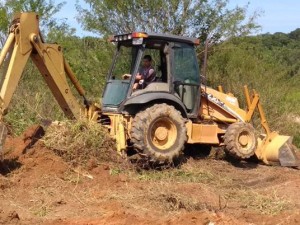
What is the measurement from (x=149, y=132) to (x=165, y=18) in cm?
852

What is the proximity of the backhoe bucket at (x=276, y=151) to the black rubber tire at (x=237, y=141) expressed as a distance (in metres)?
0.57

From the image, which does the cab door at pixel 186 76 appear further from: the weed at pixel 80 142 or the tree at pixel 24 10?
the tree at pixel 24 10

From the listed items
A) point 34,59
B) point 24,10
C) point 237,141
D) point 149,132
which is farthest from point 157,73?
point 24,10

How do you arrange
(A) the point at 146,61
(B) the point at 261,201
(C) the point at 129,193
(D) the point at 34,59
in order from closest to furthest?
1. (B) the point at 261,201
2. (C) the point at 129,193
3. (D) the point at 34,59
4. (A) the point at 146,61

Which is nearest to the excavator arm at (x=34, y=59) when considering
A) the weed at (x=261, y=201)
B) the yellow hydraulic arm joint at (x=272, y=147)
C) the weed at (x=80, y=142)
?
Result: the weed at (x=80, y=142)

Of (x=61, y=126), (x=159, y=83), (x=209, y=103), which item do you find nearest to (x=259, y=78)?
(x=209, y=103)

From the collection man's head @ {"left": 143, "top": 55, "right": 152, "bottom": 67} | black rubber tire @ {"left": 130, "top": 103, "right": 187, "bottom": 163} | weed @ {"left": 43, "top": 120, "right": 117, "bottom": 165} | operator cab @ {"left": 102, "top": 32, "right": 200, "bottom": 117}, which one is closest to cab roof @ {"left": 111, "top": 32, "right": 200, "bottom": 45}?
operator cab @ {"left": 102, "top": 32, "right": 200, "bottom": 117}

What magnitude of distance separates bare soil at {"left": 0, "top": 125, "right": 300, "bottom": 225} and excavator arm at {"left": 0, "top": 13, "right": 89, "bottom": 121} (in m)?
0.93

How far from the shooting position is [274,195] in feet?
28.5

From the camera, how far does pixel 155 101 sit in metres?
10.2

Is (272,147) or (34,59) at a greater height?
(34,59)

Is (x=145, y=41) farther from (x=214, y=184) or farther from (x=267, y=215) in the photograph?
(x=267, y=215)

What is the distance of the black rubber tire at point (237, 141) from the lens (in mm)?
11016

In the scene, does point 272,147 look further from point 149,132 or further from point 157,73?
point 149,132
